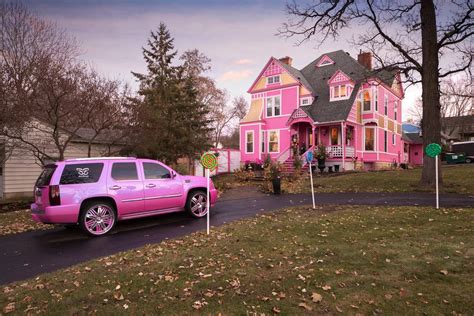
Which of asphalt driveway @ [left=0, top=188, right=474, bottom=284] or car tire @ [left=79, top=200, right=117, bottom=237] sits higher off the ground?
car tire @ [left=79, top=200, right=117, bottom=237]

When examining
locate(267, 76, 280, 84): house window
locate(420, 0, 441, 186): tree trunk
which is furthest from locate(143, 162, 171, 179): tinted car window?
locate(267, 76, 280, 84): house window

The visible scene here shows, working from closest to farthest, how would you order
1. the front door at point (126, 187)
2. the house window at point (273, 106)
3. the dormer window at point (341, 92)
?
the front door at point (126, 187)
the dormer window at point (341, 92)
the house window at point (273, 106)

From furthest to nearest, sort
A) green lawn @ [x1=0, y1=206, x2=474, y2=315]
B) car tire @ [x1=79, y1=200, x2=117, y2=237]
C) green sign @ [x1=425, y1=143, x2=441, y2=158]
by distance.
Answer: green sign @ [x1=425, y1=143, x2=441, y2=158] → car tire @ [x1=79, y1=200, x2=117, y2=237] → green lawn @ [x1=0, y1=206, x2=474, y2=315]

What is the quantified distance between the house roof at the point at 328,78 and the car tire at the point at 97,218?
1993 centimetres

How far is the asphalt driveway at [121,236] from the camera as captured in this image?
596 centimetres

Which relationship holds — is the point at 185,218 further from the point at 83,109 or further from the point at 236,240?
the point at 83,109

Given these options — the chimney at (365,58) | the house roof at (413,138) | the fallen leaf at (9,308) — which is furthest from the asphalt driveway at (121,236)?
the house roof at (413,138)

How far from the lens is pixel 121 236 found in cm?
779

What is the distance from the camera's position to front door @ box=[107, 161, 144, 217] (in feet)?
27.1

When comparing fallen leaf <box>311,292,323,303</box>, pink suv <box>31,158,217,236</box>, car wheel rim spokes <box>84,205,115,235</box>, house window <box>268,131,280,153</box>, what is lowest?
fallen leaf <box>311,292,323,303</box>

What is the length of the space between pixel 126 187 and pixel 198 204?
2343 millimetres

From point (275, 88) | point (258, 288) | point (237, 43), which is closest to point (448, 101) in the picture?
point (275, 88)

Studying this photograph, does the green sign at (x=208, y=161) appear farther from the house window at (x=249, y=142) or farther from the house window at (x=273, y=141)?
the house window at (x=249, y=142)

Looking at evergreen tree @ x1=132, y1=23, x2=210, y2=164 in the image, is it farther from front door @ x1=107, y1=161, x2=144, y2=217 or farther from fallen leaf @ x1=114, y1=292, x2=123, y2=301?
fallen leaf @ x1=114, y1=292, x2=123, y2=301
